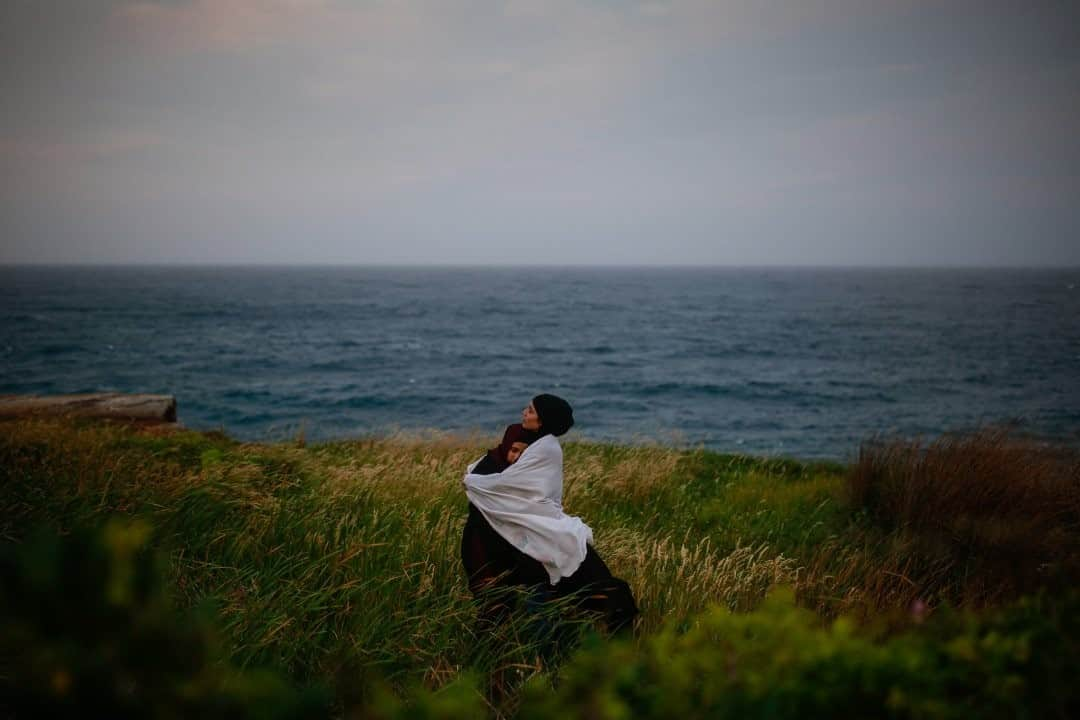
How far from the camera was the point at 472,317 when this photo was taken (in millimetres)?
86875

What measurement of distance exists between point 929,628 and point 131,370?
5201 centimetres

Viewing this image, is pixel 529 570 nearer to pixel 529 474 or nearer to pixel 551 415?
pixel 529 474

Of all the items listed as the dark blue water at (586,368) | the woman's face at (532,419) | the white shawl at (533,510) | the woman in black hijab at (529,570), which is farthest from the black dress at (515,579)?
the dark blue water at (586,368)

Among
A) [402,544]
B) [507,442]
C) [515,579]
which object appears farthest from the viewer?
[402,544]

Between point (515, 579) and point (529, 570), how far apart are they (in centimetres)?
14

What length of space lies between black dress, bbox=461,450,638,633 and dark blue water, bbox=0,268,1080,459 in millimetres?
8612

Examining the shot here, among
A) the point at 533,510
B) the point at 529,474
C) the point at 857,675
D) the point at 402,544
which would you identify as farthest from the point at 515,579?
the point at 857,675

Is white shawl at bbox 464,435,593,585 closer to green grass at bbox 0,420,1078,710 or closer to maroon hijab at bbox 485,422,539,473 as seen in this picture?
maroon hijab at bbox 485,422,539,473

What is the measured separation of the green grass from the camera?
13.3ft

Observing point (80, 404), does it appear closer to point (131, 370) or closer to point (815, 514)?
point (815, 514)

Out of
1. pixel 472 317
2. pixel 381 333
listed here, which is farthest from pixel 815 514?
pixel 472 317

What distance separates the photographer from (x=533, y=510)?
182 inches

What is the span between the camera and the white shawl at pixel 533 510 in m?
4.59

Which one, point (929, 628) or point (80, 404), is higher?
point (929, 628)
